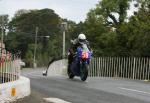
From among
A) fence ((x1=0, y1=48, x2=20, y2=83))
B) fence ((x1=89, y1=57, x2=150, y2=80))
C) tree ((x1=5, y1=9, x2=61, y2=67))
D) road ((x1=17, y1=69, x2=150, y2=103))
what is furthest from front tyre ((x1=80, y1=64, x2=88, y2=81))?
tree ((x1=5, y1=9, x2=61, y2=67))

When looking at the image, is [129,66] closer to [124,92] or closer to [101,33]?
[124,92]

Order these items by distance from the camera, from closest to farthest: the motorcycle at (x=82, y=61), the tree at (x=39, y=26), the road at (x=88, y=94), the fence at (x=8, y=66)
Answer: the fence at (x=8, y=66) → the road at (x=88, y=94) → the motorcycle at (x=82, y=61) → the tree at (x=39, y=26)

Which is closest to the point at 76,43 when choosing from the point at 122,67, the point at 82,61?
the point at 82,61

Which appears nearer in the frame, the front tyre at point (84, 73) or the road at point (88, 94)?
the road at point (88, 94)

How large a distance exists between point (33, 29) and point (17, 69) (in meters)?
91.3

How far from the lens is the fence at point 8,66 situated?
40.7ft

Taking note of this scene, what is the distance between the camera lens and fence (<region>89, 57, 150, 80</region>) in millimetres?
26656

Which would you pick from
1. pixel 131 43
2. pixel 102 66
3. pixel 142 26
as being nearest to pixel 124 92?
pixel 102 66

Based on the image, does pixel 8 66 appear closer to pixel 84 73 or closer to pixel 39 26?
pixel 84 73

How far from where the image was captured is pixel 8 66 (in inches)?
500

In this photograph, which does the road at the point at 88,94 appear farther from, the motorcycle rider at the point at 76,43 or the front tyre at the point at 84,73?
the motorcycle rider at the point at 76,43

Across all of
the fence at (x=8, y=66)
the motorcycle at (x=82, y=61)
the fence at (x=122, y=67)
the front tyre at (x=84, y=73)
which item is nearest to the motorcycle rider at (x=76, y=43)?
the motorcycle at (x=82, y=61)

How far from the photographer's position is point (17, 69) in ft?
43.3

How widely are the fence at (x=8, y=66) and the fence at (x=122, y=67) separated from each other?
13871 millimetres
